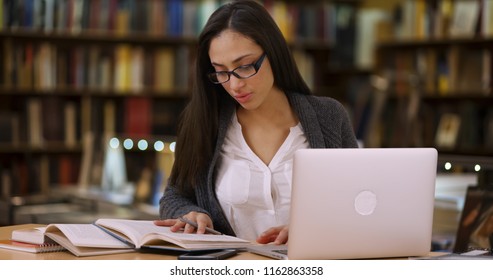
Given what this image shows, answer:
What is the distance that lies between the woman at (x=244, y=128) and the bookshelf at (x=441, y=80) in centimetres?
286

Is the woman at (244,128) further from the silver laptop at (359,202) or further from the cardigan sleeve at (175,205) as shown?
the silver laptop at (359,202)

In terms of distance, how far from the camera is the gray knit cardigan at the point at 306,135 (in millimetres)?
2439

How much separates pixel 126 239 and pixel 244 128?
2.13ft

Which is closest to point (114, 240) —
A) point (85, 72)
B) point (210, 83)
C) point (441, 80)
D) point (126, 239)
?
point (126, 239)

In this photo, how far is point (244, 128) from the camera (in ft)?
8.38

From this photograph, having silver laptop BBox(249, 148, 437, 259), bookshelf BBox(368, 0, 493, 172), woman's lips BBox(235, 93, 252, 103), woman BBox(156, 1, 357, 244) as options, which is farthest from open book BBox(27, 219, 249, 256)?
bookshelf BBox(368, 0, 493, 172)

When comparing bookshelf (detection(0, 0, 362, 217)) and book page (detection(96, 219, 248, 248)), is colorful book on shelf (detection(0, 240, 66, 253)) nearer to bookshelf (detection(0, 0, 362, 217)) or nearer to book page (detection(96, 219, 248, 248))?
book page (detection(96, 219, 248, 248))

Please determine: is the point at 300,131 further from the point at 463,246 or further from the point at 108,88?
the point at 108,88

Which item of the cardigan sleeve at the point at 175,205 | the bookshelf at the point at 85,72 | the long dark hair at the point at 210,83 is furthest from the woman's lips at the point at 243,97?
the bookshelf at the point at 85,72

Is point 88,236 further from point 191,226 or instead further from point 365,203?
point 365,203

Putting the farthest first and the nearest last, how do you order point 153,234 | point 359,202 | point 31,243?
point 31,243, point 153,234, point 359,202

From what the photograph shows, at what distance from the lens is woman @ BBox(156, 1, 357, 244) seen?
2367mm

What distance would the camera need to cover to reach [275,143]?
2.50 metres
